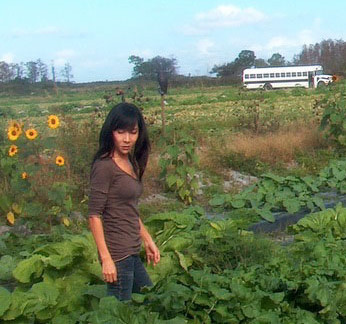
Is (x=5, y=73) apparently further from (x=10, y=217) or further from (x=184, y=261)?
(x=184, y=261)

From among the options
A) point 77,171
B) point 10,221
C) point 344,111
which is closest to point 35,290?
point 10,221

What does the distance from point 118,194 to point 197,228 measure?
8.26ft

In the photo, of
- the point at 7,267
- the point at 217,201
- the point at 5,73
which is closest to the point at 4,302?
the point at 7,267

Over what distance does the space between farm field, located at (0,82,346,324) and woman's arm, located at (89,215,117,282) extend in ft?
0.67

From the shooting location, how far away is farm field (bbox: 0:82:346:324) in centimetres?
388

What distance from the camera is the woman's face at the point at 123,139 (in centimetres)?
387

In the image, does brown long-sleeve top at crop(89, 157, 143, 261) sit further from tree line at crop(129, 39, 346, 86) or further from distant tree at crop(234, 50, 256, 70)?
distant tree at crop(234, 50, 256, 70)

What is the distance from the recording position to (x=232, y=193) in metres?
9.36

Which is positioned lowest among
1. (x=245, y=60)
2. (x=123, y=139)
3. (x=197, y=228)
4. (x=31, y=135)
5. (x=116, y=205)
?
(x=197, y=228)

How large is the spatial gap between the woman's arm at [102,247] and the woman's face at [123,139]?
15.8 inches

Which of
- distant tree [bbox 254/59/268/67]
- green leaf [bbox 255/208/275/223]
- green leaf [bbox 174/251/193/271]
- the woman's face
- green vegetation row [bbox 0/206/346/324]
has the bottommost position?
green leaf [bbox 255/208/275/223]

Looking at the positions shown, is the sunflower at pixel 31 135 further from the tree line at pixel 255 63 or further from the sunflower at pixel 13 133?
the tree line at pixel 255 63

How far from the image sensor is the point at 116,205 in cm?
392

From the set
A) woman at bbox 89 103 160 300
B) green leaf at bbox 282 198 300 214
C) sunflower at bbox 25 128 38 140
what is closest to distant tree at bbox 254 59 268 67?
green leaf at bbox 282 198 300 214
